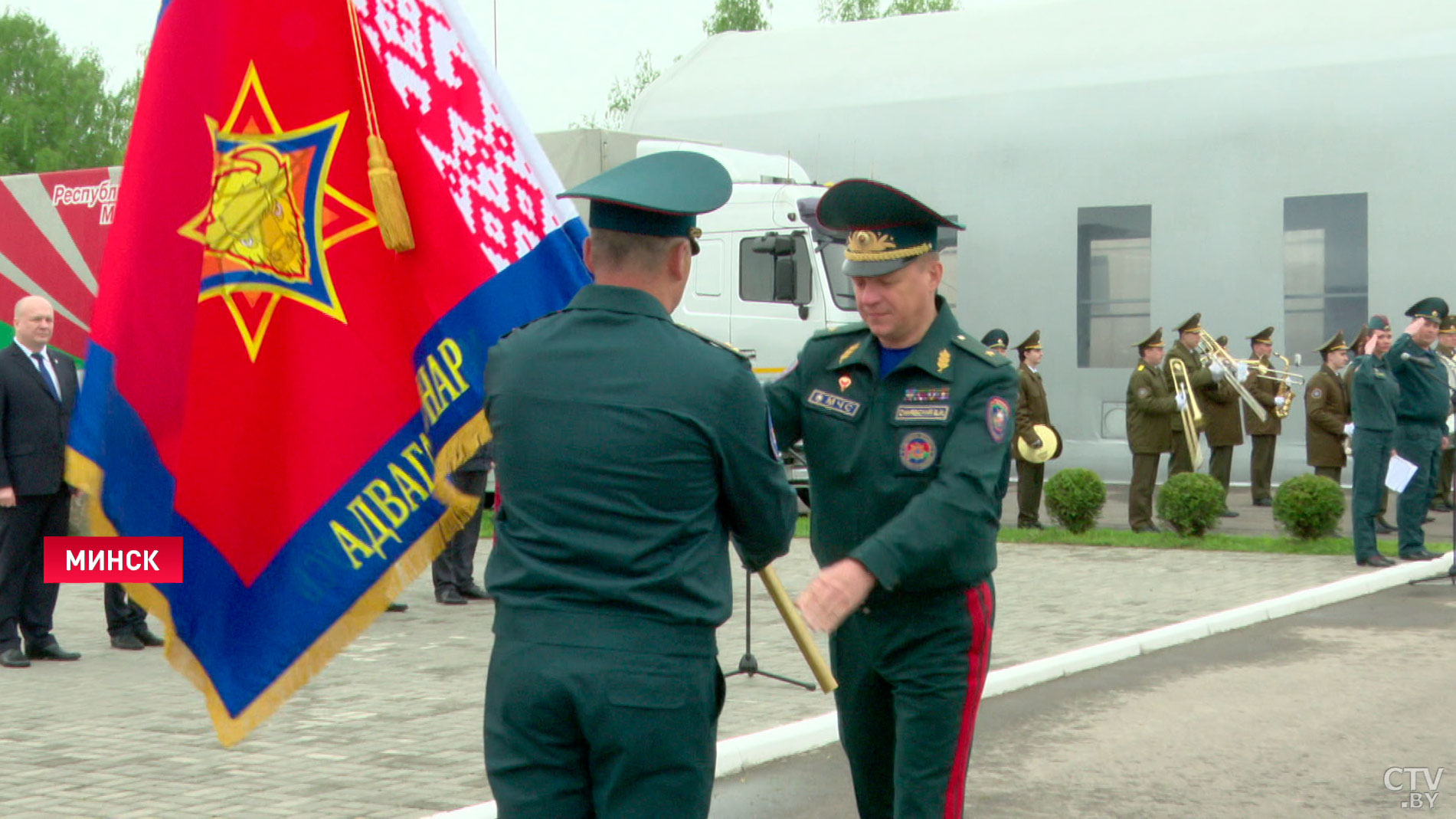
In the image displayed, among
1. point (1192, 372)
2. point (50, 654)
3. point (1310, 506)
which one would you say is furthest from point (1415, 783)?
point (1192, 372)

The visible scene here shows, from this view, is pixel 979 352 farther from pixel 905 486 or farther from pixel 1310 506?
pixel 1310 506

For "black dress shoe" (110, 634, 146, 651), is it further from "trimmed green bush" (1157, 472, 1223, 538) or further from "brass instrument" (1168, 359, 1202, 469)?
"brass instrument" (1168, 359, 1202, 469)

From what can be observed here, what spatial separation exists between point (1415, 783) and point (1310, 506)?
28.1 feet

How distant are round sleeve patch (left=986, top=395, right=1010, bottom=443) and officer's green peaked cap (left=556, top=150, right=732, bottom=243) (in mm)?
1042

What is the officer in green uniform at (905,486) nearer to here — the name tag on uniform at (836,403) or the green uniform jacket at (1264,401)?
the name tag on uniform at (836,403)

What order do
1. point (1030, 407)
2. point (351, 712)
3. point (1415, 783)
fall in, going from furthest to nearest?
point (1030, 407) < point (351, 712) < point (1415, 783)

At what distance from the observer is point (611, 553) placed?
9.59ft

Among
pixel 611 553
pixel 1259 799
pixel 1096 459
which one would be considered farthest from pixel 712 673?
pixel 1096 459

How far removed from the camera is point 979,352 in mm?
3992

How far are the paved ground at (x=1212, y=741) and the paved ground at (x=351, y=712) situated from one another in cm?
76

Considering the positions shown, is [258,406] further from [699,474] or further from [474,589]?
[474,589]

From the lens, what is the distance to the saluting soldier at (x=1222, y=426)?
17703 millimetres

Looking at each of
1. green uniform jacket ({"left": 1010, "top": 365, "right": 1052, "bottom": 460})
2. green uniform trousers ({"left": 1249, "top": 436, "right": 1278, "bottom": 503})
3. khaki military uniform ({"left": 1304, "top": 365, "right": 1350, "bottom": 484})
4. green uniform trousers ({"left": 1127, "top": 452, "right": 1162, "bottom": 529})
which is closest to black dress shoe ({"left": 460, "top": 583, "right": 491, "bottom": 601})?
green uniform jacket ({"left": 1010, "top": 365, "right": 1052, "bottom": 460})

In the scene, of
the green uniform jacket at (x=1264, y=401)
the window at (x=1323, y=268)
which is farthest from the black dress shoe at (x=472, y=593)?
the window at (x=1323, y=268)
